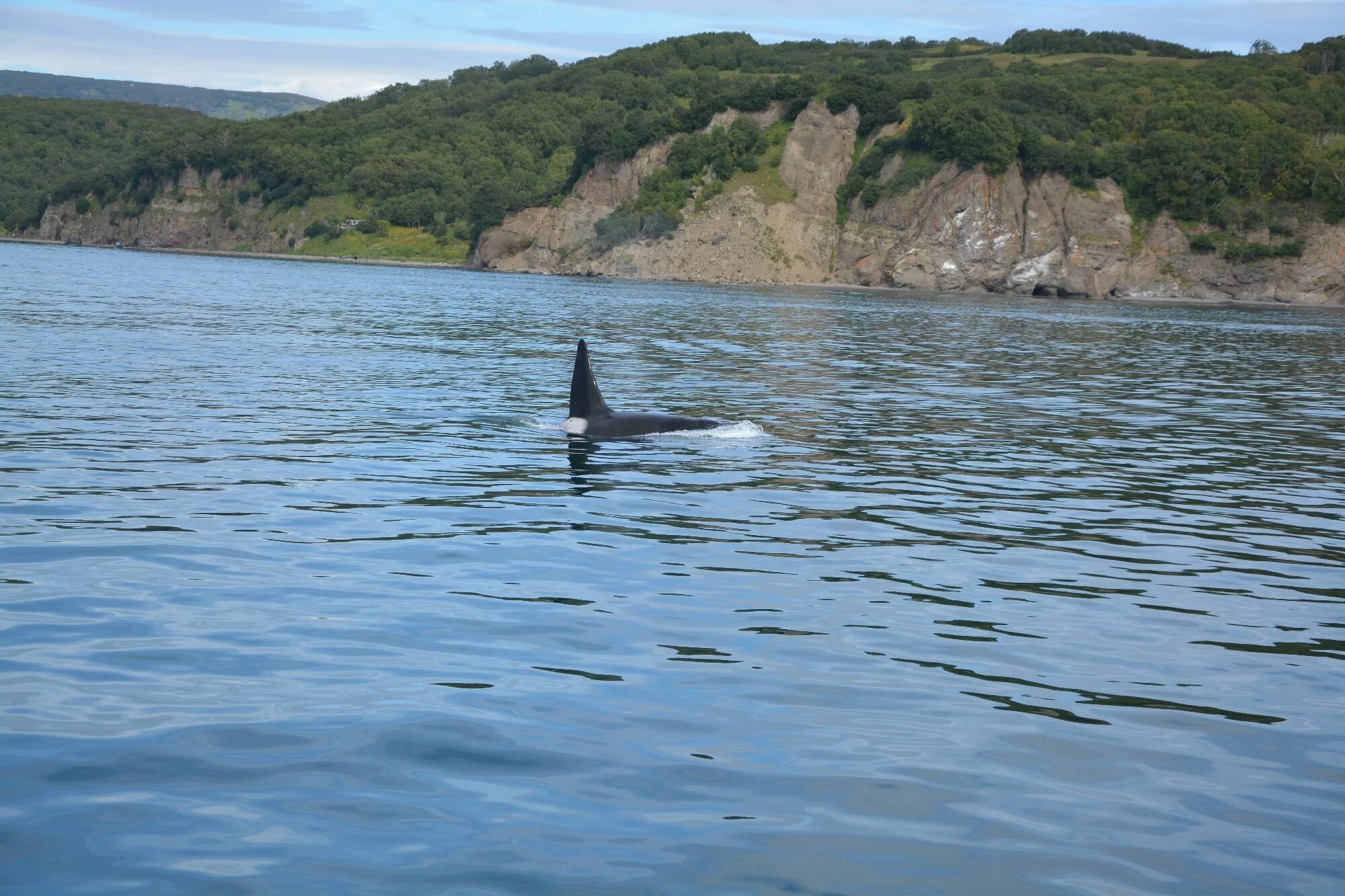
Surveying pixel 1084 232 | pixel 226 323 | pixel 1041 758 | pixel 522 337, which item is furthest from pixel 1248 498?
pixel 1084 232

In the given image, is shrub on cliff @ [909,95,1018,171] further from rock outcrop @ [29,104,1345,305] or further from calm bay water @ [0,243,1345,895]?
calm bay water @ [0,243,1345,895]

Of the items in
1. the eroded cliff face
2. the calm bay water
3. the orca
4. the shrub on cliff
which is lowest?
the calm bay water

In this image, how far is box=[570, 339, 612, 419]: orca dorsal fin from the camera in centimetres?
2398

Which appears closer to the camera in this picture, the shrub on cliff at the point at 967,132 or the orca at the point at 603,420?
the orca at the point at 603,420

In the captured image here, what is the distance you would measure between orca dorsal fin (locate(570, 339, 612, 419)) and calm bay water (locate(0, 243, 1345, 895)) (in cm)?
78

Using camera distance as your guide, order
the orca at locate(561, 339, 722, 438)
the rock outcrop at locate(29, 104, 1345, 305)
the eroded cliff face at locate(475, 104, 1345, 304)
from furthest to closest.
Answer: the rock outcrop at locate(29, 104, 1345, 305), the eroded cliff face at locate(475, 104, 1345, 304), the orca at locate(561, 339, 722, 438)

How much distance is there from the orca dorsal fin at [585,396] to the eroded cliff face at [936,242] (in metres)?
143

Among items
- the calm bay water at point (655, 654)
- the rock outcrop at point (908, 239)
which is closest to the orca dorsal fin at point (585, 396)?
the calm bay water at point (655, 654)

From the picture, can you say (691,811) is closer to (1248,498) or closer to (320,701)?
(320,701)

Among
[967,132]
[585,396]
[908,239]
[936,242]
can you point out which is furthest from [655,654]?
[908,239]

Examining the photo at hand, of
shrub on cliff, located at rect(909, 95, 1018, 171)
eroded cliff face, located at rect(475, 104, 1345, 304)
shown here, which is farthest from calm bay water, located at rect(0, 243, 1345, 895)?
shrub on cliff, located at rect(909, 95, 1018, 171)

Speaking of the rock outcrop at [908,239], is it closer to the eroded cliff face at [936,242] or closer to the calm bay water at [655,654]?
the eroded cliff face at [936,242]

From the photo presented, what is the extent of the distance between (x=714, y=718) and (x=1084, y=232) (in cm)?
16206

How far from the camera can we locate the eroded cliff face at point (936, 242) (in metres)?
158
